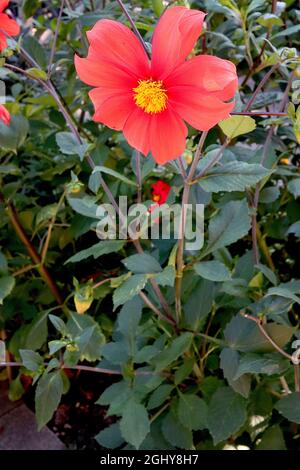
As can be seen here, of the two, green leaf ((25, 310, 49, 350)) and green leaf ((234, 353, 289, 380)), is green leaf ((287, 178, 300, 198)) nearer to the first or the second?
green leaf ((234, 353, 289, 380))

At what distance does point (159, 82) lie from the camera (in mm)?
502

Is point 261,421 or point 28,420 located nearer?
point 261,421

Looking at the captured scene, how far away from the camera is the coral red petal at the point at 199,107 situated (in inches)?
18.4

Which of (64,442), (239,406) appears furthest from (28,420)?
(239,406)

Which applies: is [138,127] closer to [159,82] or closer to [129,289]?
[159,82]

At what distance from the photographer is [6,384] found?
1433 millimetres

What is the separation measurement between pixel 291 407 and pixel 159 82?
0.49m

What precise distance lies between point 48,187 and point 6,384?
515mm

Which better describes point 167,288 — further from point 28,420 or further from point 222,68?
point 28,420

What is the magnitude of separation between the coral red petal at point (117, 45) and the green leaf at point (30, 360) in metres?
0.42

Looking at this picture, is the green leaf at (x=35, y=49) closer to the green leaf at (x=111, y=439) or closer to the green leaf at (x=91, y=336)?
the green leaf at (x=91, y=336)

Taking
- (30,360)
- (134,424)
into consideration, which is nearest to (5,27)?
(30,360)

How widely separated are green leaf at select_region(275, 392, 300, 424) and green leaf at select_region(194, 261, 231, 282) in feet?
0.74

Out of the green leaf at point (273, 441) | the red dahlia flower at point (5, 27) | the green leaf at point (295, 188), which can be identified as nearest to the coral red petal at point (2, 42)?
the red dahlia flower at point (5, 27)
